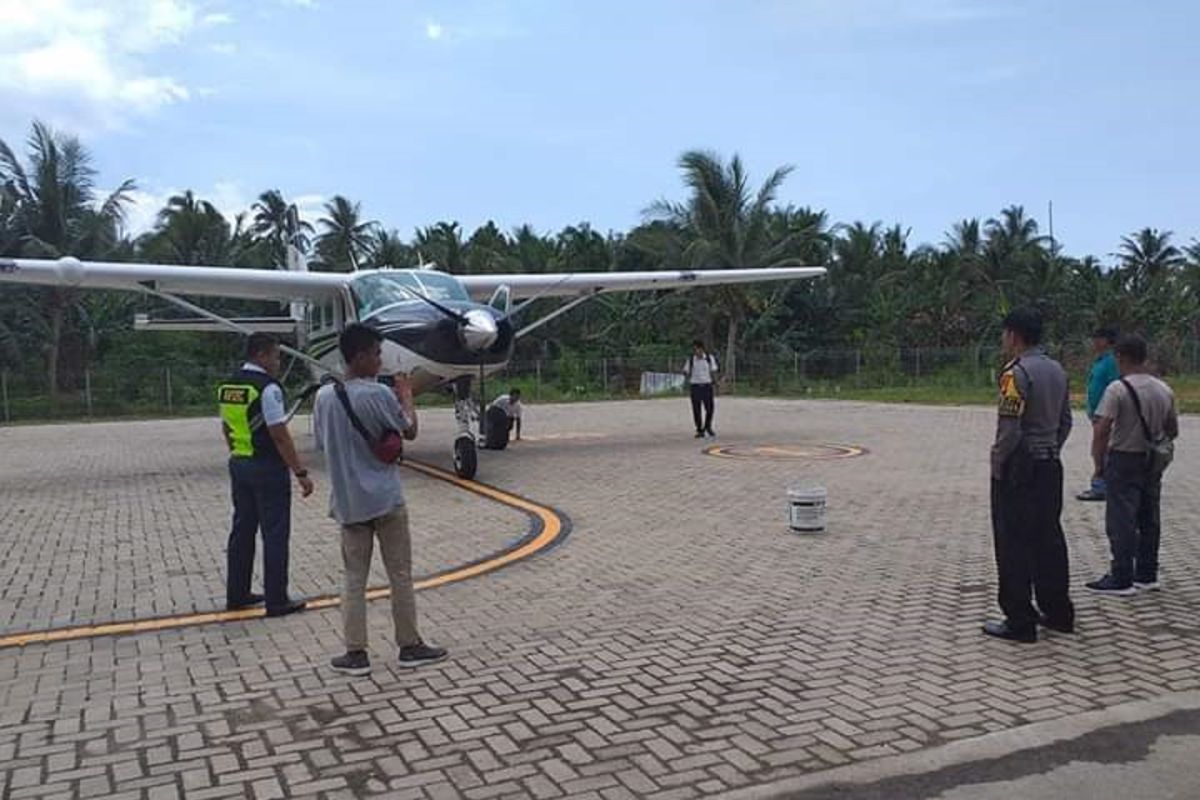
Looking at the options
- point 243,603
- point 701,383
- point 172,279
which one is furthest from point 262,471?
point 701,383

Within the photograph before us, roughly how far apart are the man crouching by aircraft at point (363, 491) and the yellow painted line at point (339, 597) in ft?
2.91

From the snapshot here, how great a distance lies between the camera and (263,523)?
247 inches

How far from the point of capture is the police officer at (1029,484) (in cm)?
538

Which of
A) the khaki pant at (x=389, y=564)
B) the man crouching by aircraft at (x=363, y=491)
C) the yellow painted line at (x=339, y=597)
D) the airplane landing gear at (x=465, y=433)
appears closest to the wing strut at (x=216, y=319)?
the airplane landing gear at (x=465, y=433)

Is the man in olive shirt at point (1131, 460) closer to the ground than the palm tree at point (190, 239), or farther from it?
closer to the ground

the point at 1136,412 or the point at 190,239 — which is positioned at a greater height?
the point at 190,239

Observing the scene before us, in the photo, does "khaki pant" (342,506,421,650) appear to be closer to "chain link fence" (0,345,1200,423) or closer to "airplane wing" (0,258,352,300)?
"airplane wing" (0,258,352,300)

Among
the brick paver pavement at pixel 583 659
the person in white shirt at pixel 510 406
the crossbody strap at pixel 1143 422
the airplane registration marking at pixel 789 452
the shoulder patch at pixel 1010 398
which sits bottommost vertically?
the brick paver pavement at pixel 583 659

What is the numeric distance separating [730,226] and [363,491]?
33304 millimetres

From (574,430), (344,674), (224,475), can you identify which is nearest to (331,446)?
(344,674)

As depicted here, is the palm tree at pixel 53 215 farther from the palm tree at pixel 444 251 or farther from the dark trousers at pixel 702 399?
the dark trousers at pixel 702 399

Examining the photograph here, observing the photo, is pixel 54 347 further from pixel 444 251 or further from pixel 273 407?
pixel 273 407

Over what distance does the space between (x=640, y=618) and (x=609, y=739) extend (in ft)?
6.13

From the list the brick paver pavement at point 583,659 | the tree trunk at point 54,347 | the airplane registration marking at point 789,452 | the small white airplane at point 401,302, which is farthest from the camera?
the tree trunk at point 54,347
